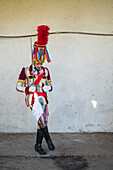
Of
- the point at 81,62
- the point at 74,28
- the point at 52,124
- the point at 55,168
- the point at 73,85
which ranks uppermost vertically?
the point at 74,28

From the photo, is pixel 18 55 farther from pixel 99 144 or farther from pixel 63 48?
pixel 99 144

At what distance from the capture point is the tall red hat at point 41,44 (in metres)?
4.25

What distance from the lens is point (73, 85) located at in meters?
5.73

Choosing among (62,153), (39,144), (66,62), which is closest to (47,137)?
→ (39,144)

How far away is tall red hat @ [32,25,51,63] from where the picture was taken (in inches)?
167

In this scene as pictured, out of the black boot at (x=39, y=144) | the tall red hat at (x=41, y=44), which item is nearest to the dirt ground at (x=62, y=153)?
the black boot at (x=39, y=144)

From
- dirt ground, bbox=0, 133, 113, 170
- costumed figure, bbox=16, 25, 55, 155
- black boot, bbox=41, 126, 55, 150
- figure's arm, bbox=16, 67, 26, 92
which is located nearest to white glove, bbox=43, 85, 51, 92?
costumed figure, bbox=16, 25, 55, 155

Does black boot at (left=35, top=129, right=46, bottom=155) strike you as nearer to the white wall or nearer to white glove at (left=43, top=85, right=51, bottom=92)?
white glove at (left=43, top=85, right=51, bottom=92)

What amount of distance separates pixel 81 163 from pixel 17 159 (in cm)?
106

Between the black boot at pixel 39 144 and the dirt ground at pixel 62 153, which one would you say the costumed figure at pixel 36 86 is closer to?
the black boot at pixel 39 144

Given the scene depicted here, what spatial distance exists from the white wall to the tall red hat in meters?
1.22

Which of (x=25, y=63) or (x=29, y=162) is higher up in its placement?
(x=25, y=63)

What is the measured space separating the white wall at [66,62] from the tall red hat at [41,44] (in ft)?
4.00

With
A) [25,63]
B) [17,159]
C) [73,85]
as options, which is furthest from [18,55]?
[17,159]
